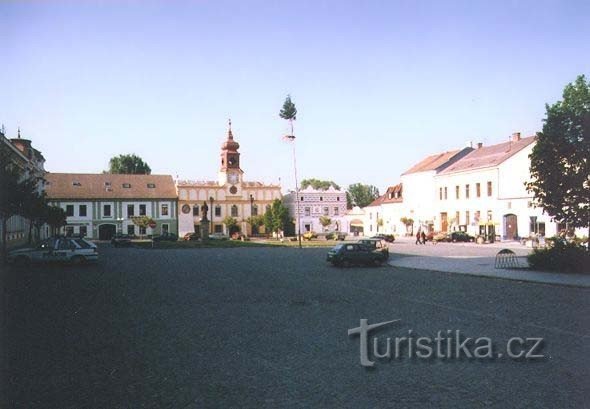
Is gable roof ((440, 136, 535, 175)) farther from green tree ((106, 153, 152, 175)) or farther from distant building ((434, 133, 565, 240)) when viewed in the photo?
green tree ((106, 153, 152, 175))

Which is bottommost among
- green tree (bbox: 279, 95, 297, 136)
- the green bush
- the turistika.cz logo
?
the turistika.cz logo

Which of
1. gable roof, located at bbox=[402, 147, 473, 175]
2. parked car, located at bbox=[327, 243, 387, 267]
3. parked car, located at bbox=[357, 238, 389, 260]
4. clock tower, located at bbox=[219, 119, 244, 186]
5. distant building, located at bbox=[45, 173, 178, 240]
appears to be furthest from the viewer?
clock tower, located at bbox=[219, 119, 244, 186]

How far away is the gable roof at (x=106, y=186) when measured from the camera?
76.6 meters

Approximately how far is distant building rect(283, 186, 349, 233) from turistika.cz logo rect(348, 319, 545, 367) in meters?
81.5

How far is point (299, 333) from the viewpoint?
1095 cm

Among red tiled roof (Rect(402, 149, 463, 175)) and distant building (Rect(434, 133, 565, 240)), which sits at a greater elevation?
red tiled roof (Rect(402, 149, 463, 175))

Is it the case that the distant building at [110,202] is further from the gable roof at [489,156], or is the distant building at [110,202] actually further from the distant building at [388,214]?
the gable roof at [489,156]

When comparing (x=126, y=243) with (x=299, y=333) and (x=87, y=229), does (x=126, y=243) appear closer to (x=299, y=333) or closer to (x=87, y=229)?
(x=87, y=229)

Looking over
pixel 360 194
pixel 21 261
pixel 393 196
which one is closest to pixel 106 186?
pixel 393 196

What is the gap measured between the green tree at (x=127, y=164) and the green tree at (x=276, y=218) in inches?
1528

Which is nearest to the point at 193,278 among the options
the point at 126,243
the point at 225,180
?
the point at 126,243

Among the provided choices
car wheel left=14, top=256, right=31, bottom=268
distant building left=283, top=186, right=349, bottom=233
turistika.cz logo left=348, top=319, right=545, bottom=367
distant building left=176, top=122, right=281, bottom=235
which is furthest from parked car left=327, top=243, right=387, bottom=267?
distant building left=283, top=186, right=349, bottom=233

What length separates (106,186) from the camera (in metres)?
79.4

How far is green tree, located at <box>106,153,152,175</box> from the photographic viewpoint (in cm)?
10578
